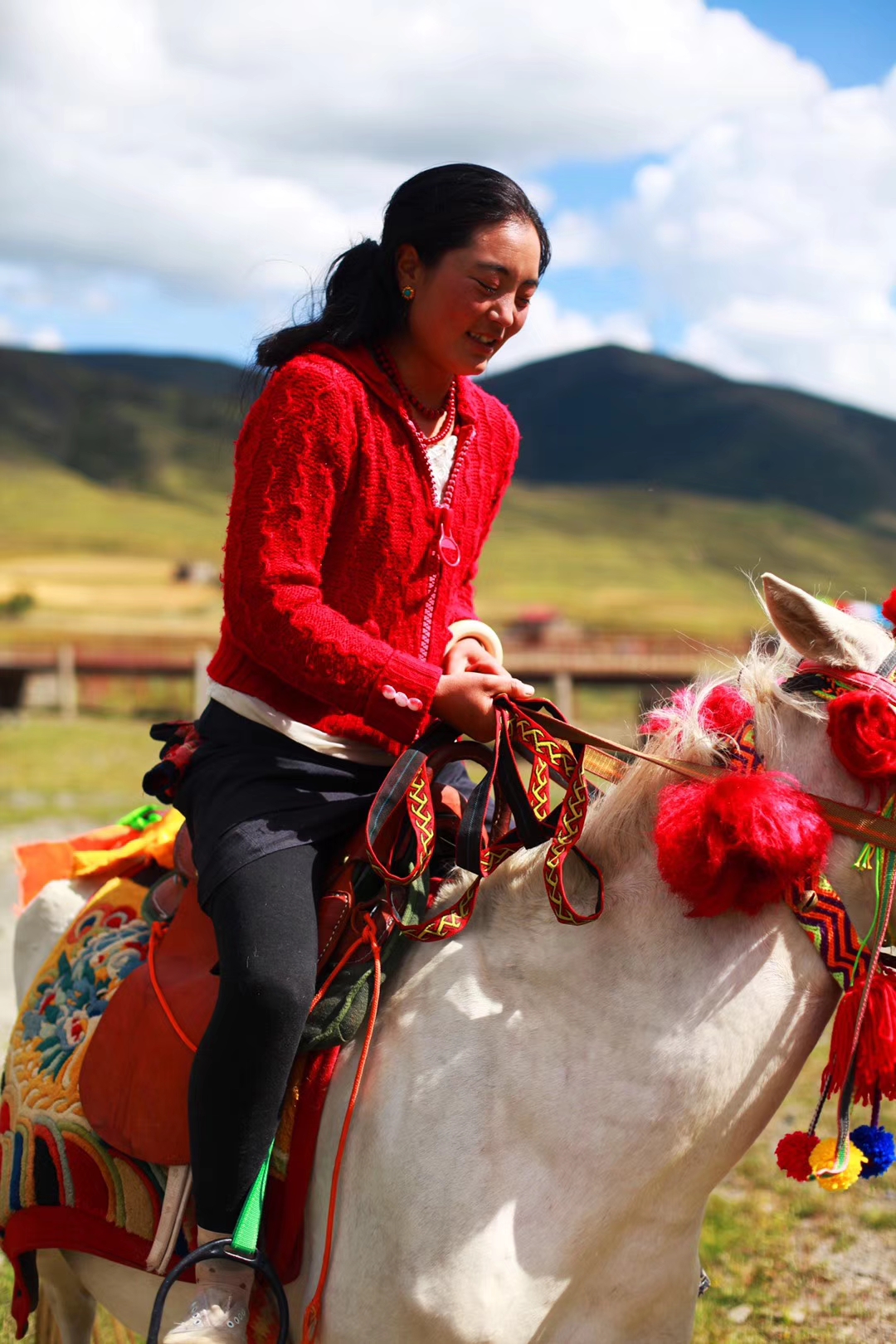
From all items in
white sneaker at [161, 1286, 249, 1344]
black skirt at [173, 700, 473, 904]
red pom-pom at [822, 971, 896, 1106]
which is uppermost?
black skirt at [173, 700, 473, 904]

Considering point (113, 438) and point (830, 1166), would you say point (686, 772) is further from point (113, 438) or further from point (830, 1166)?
point (113, 438)

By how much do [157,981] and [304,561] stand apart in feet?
3.35

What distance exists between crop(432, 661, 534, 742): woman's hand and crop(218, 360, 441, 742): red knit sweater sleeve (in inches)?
2.1

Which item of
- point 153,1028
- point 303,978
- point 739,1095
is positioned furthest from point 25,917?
point 739,1095

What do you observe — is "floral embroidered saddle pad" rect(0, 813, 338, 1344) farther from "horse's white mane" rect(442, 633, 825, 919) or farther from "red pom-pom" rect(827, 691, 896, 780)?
"red pom-pom" rect(827, 691, 896, 780)

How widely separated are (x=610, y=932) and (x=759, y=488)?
18443 cm

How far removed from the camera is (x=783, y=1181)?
5.16 metres

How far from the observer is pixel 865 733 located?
1.99 m

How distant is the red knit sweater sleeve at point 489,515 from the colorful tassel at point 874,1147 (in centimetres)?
133

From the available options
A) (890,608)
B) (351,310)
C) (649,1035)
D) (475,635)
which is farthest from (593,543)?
(649,1035)

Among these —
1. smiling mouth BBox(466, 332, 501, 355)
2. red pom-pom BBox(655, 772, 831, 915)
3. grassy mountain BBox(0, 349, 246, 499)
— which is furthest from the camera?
grassy mountain BBox(0, 349, 246, 499)

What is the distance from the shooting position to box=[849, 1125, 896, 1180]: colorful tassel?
2.19 meters

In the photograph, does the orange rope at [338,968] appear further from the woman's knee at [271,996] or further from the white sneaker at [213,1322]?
the white sneaker at [213,1322]

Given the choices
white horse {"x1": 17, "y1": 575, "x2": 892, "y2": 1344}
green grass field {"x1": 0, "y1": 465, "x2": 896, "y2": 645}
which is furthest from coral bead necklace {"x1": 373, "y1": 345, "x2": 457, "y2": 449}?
green grass field {"x1": 0, "y1": 465, "x2": 896, "y2": 645}
